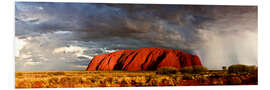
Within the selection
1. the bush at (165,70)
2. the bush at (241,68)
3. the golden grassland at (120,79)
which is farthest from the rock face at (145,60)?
the bush at (241,68)

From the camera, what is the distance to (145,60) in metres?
8.90

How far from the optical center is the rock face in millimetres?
8609

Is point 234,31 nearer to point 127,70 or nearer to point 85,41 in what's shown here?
point 127,70

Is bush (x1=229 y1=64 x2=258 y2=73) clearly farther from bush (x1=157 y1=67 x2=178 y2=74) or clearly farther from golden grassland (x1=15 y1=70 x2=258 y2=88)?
bush (x1=157 y1=67 x2=178 y2=74)

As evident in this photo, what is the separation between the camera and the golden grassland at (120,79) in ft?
26.8

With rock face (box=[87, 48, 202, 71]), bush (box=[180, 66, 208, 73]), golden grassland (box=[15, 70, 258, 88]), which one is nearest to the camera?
golden grassland (box=[15, 70, 258, 88])

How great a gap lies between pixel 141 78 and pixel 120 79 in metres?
0.73

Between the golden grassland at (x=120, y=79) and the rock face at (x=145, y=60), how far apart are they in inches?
9.4

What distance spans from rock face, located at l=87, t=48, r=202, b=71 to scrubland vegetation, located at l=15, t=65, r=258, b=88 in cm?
19

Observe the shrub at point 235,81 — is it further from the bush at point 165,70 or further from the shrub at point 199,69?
the bush at point 165,70

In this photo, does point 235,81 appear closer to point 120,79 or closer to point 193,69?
point 193,69

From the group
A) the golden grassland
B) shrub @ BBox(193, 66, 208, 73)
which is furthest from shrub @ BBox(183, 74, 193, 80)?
shrub @ BBox(193, 66, 208, 73)

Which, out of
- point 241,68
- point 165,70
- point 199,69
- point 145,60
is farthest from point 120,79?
point 241,68
